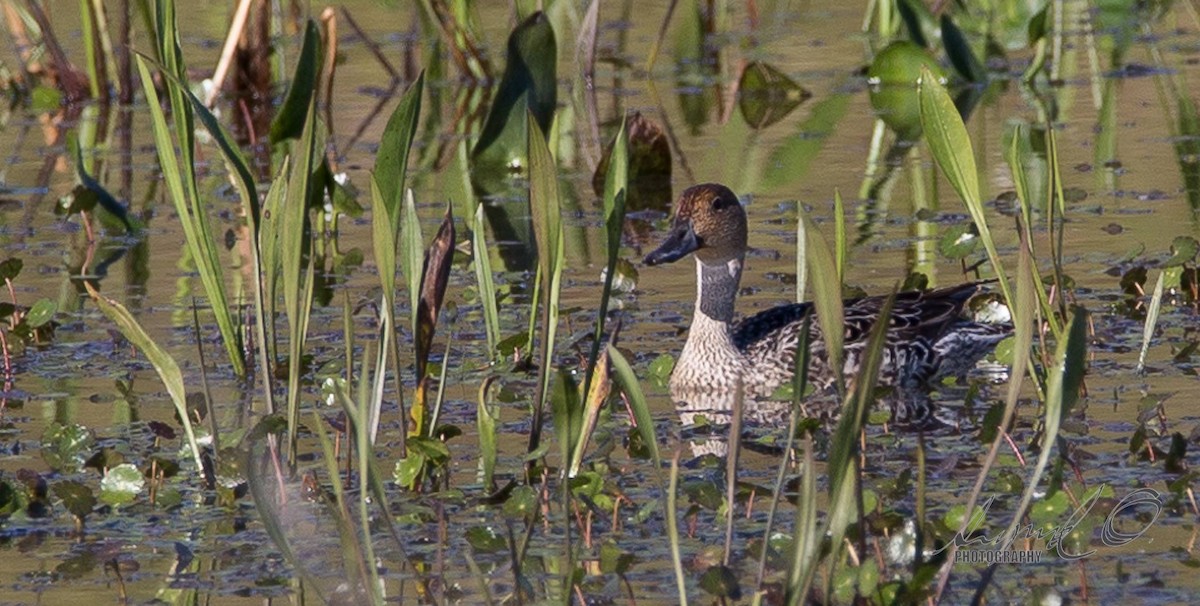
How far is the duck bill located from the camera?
7.13 metres

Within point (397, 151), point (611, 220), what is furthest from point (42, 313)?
point (611, 220)

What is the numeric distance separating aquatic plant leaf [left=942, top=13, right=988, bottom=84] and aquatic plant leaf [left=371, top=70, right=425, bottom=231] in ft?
20.1

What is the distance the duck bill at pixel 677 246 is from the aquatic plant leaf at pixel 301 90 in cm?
124

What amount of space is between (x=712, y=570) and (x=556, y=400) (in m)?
0.44

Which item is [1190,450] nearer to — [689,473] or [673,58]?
[689,473]

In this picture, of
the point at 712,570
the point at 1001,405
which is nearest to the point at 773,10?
the point at 1001,405

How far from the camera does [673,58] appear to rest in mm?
13516

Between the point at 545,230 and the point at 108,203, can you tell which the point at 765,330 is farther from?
the point at 108,203

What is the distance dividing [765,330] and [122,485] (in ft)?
8.82

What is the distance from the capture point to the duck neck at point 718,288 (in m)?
7.24

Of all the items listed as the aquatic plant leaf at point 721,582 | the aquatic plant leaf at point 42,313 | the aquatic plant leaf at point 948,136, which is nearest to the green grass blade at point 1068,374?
the aquatic plant leaf at point 721,582

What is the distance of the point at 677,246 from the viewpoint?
7.22 m

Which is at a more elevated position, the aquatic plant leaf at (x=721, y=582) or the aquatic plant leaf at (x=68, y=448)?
the aquatic plant leaf at (x=721, y=582)

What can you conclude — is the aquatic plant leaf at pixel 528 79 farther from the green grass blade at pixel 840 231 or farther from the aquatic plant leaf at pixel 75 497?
the aquatic plant leaf at pixel 75 497
